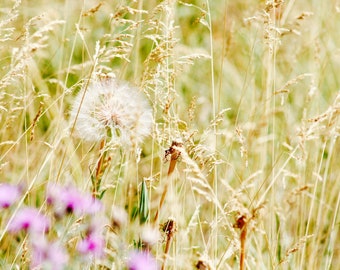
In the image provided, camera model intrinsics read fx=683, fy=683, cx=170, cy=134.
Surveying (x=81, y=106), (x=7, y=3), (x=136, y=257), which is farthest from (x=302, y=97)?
(x=136, y=257)

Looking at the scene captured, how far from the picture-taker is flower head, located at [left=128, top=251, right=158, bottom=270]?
117 centimetres

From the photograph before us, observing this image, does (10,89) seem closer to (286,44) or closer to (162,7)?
(162,7)

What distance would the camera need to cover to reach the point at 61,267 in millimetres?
1188

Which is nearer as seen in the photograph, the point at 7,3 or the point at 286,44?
the point at 7,3

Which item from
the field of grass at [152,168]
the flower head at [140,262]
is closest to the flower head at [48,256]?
the field of grass at [152,168]

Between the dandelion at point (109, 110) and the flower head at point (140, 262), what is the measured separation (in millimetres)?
222

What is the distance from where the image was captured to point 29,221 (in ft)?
4.43

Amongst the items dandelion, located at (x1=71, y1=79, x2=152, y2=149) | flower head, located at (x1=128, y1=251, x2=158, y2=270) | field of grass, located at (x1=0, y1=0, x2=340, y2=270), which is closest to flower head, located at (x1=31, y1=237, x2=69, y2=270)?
field of grass, located at (x1=0, y1=0, x2=340, y2=270)

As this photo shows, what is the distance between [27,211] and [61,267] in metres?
0.21

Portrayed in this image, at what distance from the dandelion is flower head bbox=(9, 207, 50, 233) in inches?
7.1

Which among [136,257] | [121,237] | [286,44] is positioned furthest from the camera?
[286,44]

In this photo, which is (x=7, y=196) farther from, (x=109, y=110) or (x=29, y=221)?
(x=109, y=110)

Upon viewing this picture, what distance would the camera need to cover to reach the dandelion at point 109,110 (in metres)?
1.32

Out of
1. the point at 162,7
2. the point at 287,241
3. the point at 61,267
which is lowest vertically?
the point at 287,241
